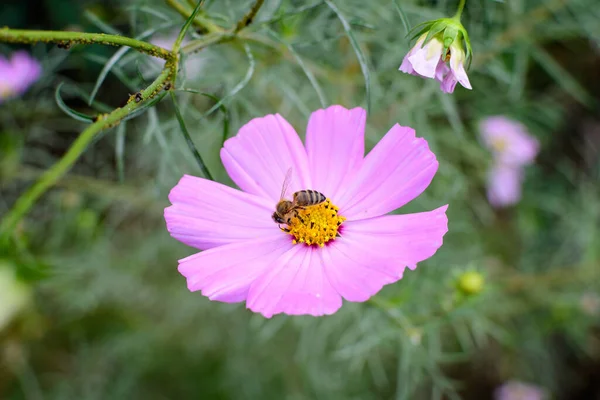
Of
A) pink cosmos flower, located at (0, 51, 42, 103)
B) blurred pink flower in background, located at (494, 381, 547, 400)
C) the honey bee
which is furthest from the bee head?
blurred pink flower in background, located at (494, 381, 547, 400)

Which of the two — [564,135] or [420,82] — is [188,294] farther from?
[564,135]

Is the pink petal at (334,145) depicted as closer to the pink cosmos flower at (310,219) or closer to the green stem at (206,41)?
the pink cosmos flower at (310,219)

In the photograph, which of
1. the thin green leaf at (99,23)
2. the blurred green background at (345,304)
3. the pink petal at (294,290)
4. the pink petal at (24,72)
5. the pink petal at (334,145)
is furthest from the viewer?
the pink petal at (24,72)

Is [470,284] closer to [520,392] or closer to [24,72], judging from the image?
[520,392]

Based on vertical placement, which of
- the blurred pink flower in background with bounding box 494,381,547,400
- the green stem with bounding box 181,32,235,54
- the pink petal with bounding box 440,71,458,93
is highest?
the green stem with bounding box 181,32,235,54

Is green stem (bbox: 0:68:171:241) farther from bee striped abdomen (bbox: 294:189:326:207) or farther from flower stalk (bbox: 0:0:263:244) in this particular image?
bee striped abdomen (bbox: 294:189:326:207)

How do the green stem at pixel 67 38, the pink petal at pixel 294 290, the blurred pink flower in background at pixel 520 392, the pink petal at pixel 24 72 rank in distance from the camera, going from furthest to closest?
1. the blurred pink flower in background at pixel 520 392
2. the pink petal at pixel 24 72
3. the pink petal at pixel 294 290
4. the green stem at pixel 67 38

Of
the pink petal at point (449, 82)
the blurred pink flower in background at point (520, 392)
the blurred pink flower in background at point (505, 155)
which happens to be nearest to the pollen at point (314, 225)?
the pink petal at point (449, 82)

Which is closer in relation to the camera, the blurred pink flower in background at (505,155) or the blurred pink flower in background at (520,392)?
the blurred pink flower in background at (505,155)
